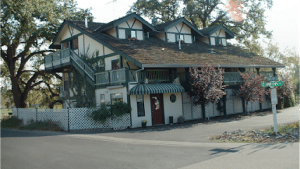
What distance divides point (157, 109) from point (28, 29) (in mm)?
16459

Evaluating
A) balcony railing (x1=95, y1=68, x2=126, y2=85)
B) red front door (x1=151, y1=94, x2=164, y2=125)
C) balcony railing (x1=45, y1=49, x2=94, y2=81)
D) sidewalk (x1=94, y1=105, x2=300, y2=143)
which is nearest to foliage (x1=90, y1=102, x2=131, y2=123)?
balcony railing (x1=95, y1=68, x2=126, y2=85)

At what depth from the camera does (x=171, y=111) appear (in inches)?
914

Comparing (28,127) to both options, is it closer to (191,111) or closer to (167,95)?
(167,95)

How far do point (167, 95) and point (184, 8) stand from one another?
2320 centimetres

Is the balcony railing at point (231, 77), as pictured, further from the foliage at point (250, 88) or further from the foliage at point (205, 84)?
the foliage at point (205, 84)

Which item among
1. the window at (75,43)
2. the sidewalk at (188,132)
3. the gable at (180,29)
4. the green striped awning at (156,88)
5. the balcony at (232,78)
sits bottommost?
the sidewalk at (188,132)

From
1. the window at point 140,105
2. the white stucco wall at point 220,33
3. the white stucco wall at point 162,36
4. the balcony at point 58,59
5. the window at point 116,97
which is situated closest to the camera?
the window at point 140,105

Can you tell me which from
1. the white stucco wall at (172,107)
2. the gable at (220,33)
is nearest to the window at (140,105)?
the white stucco wall at (172,107)

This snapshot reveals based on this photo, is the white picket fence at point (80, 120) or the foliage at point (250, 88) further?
the foliage at point (250, 88)

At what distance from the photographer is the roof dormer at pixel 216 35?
34.2 m

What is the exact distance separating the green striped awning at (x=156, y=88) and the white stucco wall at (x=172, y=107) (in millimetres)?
1110

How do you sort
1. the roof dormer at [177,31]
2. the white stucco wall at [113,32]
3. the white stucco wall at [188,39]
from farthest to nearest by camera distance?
the white stucco wall at [188,39] → the roof dormer at [177,31] → the white stucco wall at [113,32]

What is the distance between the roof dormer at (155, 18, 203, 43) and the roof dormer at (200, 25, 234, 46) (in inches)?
64.1

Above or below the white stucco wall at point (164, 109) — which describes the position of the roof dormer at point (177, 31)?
above
